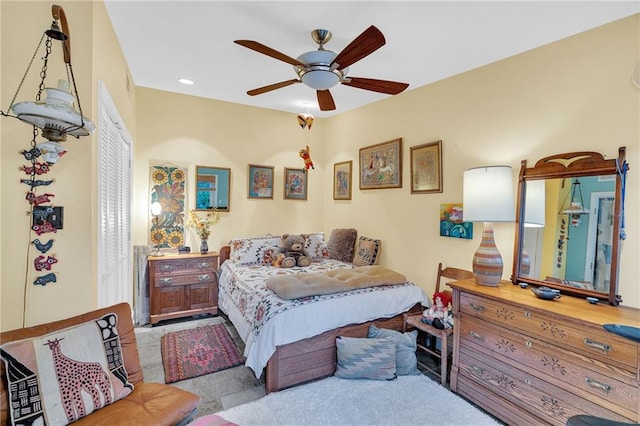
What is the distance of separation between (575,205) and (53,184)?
3.38 metres

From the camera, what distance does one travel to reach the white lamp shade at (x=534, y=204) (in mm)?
2357

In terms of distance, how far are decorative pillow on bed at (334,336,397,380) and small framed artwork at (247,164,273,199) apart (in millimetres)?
2672

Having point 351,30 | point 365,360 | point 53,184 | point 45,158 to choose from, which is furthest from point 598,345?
point 53,184

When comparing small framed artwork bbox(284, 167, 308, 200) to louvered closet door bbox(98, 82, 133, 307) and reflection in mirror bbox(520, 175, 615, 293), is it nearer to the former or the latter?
louvered closet door bbox(98, 82, 133, 307)

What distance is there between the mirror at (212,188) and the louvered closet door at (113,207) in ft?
2.91

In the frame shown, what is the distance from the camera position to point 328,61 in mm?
2107

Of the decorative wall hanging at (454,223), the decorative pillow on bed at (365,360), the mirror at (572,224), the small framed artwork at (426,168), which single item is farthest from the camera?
the small framed artwork at (426,168)

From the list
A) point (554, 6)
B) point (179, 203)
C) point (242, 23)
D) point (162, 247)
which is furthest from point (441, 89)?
point (162, 247)

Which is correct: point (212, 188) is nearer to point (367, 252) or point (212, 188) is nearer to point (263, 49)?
point (367, 252)

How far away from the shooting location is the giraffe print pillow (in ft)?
4.17

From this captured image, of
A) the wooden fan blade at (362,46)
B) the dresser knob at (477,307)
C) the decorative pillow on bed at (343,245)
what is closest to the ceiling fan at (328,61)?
the wooden fan blade at (362,46)

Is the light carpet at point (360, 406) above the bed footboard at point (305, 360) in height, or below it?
below

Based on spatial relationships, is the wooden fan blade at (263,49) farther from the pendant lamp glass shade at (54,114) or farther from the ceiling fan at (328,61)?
the pendant lamp glass shade at (54,114)

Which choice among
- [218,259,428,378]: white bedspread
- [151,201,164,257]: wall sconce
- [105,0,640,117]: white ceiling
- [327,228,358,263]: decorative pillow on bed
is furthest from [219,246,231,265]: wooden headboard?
[105,0,640,117]: white ceiling
